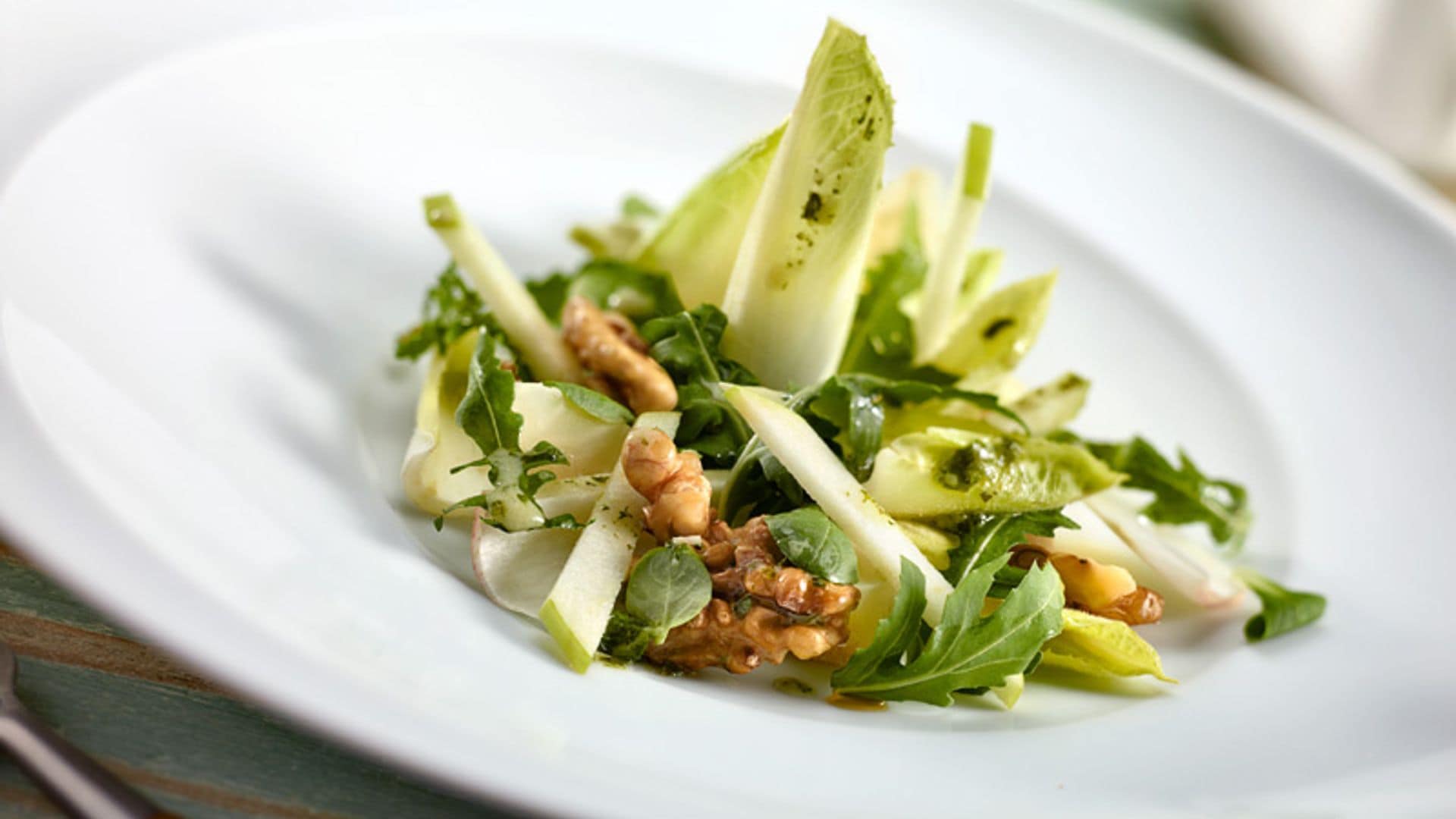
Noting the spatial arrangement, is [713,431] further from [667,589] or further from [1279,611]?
[1279,611]

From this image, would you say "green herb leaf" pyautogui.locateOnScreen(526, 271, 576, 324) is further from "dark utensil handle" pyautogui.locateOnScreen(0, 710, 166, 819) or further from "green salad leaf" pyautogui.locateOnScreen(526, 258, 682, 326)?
"dark utensil handle" pyautogui.locateOnScreen(0, 710, 166, 819)

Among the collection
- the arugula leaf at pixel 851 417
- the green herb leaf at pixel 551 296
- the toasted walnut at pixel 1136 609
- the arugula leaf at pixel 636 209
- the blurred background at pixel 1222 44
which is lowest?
the toasted walnut at pixel 1136 609

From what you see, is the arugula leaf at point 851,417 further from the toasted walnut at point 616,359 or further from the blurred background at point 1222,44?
the blurred background at point 1222,44

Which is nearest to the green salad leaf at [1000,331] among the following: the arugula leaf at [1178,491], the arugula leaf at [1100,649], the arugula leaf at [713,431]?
the arugula leaf at [1178,491]

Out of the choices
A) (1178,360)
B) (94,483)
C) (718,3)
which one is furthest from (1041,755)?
(718,3)

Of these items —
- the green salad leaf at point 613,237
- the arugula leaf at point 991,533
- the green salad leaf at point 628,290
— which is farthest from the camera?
the green salad leaf at point 613,237

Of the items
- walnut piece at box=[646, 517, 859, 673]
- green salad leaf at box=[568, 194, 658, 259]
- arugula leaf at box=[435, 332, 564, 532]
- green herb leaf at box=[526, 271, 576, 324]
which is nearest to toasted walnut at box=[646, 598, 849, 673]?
walnut piece at box=[646, 517, 859, 673]

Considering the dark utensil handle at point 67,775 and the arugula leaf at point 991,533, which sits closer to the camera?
the dark utensil handle at point 67,775
